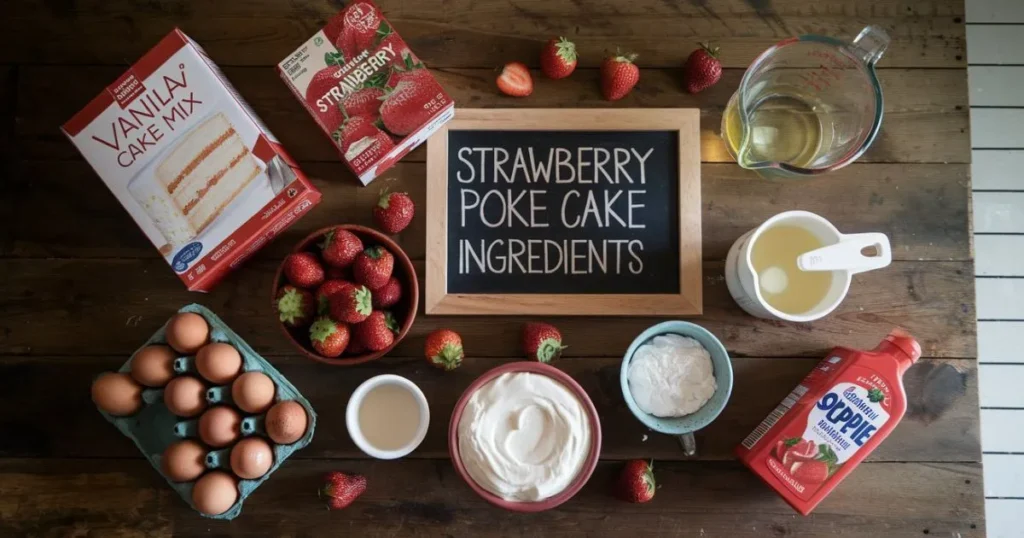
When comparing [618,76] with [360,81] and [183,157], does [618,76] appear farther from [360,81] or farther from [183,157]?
[183,157]

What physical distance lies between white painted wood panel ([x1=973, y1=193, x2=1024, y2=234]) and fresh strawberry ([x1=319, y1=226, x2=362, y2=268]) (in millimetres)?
1423

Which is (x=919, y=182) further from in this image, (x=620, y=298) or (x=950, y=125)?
(x=620, y=298)

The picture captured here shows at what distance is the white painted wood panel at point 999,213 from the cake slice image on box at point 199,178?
1.60 m

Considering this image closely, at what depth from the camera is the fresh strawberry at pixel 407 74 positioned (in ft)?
3.91

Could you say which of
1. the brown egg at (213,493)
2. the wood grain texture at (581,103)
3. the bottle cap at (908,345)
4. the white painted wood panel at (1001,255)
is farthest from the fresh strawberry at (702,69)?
the brown egg at (213,493)

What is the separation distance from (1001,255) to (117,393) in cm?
190

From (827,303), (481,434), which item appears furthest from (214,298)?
(827,303)

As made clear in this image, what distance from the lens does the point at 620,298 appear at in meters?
1.27

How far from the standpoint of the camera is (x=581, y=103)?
1.32 m

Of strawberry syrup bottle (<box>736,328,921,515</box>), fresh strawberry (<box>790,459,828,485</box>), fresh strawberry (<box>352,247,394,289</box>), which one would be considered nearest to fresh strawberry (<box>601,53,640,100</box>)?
fresh strawberry (<box>352,247,394,289</box>)

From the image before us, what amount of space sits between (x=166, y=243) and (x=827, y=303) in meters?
1.20

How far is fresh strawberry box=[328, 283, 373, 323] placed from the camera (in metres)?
1.12

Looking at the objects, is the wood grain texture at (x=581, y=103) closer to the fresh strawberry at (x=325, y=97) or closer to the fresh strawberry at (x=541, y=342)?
the fresh strawberry at (x=325, y=97)

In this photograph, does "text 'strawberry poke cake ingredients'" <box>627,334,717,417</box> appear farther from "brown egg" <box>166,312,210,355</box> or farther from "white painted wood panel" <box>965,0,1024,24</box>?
"white painted wood panel" <box>965,0,1024,24</box>
